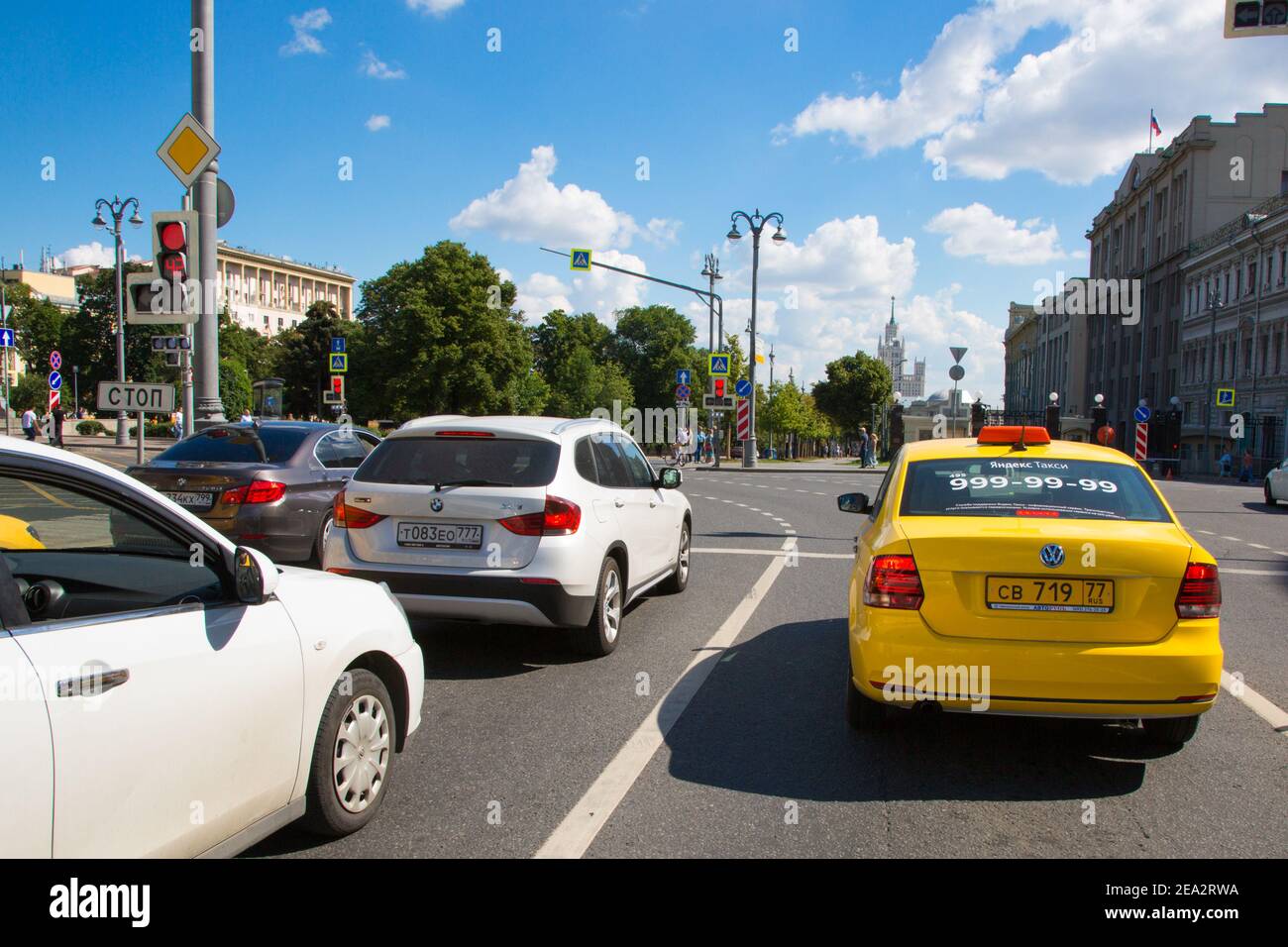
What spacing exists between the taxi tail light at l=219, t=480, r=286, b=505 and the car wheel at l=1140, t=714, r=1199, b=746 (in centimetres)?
747

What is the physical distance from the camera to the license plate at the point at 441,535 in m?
6.36

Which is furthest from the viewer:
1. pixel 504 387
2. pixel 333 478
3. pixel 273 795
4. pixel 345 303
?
pixel 345 303

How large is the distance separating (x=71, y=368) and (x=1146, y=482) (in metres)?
92.3

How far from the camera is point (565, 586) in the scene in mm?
6348

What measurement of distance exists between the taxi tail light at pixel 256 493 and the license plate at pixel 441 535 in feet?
11.5

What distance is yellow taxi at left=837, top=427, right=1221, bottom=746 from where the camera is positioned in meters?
4.38

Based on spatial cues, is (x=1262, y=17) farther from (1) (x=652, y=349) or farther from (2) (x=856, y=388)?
(2) (x=856, y=388)

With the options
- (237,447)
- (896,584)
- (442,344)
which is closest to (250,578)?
(896,584)

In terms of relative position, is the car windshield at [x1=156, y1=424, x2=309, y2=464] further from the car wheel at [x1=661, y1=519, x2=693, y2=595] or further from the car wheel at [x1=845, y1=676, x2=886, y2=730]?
the car wheel at [x1=845, y1=676, x2=886, y2=730]

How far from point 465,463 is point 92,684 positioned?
4059mm

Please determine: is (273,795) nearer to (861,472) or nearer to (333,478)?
(333,478)
